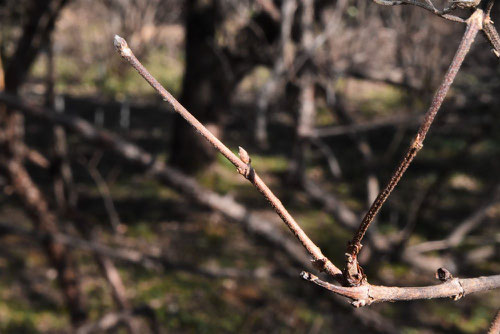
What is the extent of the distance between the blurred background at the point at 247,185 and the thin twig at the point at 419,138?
0.17m

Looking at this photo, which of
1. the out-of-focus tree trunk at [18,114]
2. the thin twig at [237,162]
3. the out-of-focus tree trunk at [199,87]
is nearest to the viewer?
the thin twig at [237,162]

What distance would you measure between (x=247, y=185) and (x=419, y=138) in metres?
7.18

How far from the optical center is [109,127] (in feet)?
31.7

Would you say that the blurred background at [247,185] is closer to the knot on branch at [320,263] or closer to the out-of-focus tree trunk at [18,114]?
Result: the out-of-focus tree trunk at [18,114]

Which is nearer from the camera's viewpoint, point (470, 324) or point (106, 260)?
point (106, 260)

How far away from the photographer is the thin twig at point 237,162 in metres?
0.47

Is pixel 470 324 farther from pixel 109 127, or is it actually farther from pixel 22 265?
pixel 109 127

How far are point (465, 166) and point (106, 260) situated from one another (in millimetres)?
7227

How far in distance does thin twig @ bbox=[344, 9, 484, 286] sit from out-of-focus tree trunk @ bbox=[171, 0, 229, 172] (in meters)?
6.17

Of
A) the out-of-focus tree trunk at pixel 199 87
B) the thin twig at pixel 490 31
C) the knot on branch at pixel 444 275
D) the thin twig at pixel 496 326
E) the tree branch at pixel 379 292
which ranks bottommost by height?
the tree branch at pixel 379 292

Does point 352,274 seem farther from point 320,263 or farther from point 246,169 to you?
point 246,169

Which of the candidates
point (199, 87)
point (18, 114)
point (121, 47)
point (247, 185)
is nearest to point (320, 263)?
point (121, 47)

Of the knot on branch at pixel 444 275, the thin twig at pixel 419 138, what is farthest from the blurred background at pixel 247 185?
the knot on branch at pixel 444 275

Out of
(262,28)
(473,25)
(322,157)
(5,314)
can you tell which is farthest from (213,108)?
(473,25)
